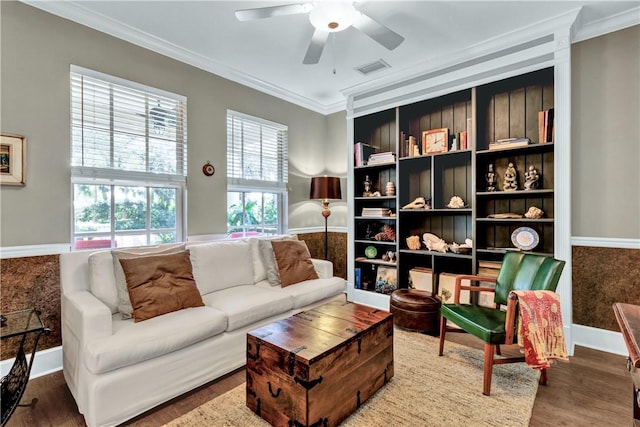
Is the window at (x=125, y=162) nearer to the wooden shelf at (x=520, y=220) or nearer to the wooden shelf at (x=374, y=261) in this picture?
the wooden shelf at (x=374, y=261)

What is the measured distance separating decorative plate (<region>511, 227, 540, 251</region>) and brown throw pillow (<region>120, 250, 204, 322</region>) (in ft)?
9.63

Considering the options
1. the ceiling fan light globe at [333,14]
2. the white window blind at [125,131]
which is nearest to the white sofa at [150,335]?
the white window blind at [125,131]

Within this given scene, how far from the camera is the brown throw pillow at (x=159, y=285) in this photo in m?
2.17

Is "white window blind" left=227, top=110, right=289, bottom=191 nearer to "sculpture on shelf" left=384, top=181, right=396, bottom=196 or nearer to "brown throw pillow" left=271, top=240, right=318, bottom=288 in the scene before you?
"brown throw pillow" left=271, top=240, right=318, bottom=288

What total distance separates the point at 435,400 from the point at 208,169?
2.92m

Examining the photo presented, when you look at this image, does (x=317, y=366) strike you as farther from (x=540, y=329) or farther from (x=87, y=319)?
(x=540, y=329)

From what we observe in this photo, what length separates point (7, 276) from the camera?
7.30 ft

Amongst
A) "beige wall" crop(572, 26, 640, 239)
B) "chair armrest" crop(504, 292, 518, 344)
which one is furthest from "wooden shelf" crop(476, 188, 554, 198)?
"chair armrest" crop(504, 292, 518, 344)

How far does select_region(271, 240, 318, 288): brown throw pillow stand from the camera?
314cm

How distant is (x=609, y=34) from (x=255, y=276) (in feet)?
12.7

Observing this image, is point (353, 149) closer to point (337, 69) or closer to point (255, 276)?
point (337, 69)

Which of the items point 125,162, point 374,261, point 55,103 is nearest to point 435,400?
point 374,261

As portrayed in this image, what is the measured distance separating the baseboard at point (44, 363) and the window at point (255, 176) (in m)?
1.81

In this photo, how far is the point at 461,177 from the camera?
351cm
